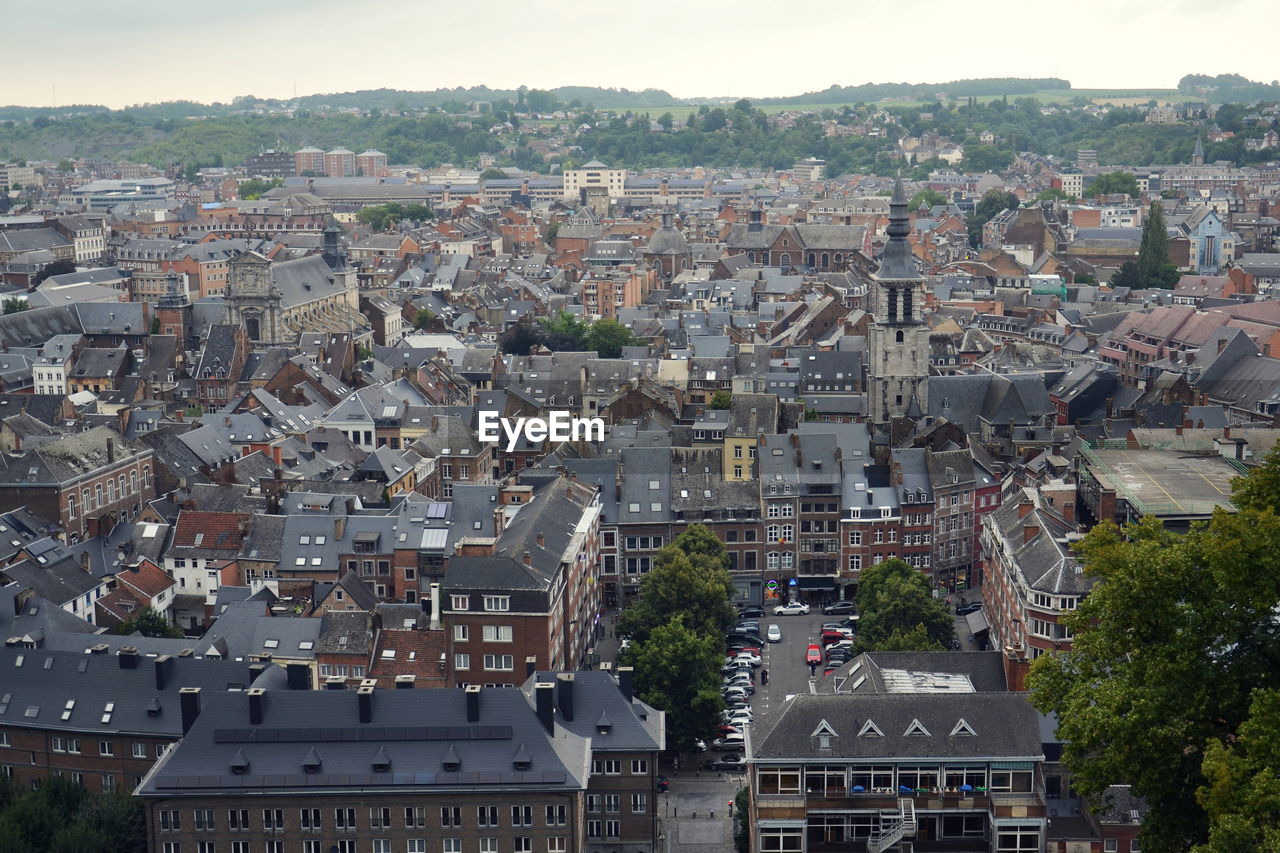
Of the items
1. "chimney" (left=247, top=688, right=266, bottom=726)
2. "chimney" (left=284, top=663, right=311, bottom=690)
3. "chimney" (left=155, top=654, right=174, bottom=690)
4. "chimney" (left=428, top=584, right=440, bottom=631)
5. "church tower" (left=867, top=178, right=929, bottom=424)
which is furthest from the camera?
Result: "church tower" (left=867, top=178, right=929, bottom=424)

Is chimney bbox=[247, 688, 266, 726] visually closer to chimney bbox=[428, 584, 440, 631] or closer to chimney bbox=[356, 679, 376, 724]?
chimney bbox=[356, 679, 376, 724]

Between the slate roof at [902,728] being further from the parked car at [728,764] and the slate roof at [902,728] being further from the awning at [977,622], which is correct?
the awning at [977,622]

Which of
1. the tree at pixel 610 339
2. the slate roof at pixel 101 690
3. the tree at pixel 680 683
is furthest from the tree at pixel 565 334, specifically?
Result: the slate roof at pixel 101 690

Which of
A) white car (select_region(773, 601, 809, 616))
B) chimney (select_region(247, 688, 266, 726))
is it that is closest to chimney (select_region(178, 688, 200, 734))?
chimney (select_region(247, 688, 266, 726))

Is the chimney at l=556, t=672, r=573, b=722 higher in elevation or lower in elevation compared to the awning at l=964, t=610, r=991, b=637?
higher

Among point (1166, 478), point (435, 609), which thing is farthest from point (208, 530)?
point (1166, 478)

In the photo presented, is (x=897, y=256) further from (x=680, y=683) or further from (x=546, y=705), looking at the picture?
(x=546, y=705)

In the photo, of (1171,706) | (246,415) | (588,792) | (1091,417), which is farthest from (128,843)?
(1091,417)
